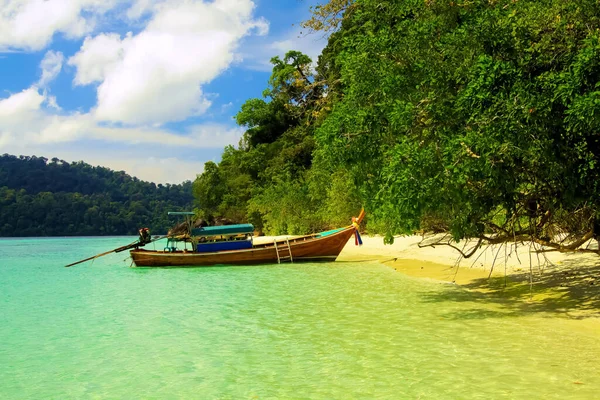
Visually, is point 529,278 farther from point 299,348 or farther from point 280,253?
point 280,253

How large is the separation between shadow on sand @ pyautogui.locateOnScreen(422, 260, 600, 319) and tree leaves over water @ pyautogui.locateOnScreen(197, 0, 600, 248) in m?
0.94

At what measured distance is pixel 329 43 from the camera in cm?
3641

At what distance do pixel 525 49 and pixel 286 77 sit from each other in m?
36.9

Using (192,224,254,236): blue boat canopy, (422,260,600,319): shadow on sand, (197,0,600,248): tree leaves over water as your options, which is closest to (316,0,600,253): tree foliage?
(197,0,600,248): tree leaves over water

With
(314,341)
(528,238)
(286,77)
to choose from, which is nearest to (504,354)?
(314,341)

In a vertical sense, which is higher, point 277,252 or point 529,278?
point 277,252

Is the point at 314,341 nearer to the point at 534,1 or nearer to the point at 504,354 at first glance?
the point at 504,354

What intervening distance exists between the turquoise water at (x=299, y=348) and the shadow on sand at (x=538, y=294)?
0.11 metres

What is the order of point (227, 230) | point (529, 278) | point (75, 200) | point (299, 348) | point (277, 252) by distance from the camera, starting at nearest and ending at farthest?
point (299, 348)
point (529, 278)
point (277, 252)
point (227, 230)
point (75, 200)

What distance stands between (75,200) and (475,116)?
97.4 metres

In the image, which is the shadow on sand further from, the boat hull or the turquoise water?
the boat hull

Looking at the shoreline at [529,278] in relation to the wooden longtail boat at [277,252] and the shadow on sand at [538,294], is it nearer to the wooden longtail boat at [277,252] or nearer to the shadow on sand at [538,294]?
the shadow on sand at [538,294]

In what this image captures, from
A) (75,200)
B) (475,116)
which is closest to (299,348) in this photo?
(475,116)

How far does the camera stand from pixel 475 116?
6.52 m
